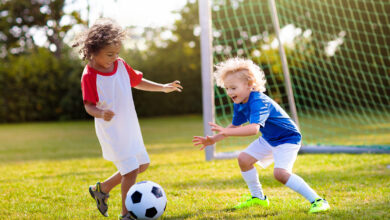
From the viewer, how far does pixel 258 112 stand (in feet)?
8.88

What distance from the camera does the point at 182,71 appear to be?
62.5ft

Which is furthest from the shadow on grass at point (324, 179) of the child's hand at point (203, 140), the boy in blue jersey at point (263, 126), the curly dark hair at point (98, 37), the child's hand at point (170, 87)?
the curly dark hair at point (98, 37)

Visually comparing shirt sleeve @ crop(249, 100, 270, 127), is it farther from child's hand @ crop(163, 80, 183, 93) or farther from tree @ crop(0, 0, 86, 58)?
tree @ crop(0, 0, 86, 58)

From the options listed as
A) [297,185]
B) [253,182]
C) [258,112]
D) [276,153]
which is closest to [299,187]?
[297,185]

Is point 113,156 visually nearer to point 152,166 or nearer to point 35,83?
point 152,166

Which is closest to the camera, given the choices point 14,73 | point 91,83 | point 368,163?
point 91,83

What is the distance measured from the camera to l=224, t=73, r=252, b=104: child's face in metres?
2.85

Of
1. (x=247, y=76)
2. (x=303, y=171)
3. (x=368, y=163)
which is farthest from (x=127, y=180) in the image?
(x=368, y=163)

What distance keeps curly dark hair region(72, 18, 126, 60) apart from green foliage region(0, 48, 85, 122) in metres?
15.4

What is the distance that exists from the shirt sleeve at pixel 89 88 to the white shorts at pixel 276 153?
1.20 metres

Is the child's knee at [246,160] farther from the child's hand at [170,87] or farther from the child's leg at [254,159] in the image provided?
the child's hand at [170,87]

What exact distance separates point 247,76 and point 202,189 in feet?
4.21

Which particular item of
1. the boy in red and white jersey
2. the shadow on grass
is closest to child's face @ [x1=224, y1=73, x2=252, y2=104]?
the boy in red and white jersey

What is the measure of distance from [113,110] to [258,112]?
94 cm
